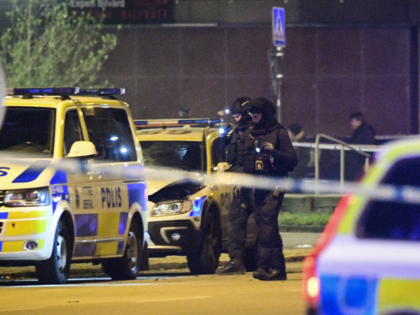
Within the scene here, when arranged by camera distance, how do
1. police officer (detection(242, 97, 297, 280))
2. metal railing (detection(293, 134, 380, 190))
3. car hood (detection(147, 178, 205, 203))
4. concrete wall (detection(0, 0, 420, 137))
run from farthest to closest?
1. concrete wall (detection(0, 0, 420, 137))
2. metal railing (detection(293, 134, 380, 190))
3. car hood (detection(147, 178, 205, 203))
4. police officer (detection(242, 97, 297, 280))

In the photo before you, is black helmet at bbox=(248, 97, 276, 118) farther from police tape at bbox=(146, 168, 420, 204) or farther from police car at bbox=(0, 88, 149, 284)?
police car at bbox=(0, 88, 149, 284)

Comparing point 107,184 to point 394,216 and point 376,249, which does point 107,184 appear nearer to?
point 394,216

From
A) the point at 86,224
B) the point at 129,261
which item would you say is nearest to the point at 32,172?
the point at 86,224

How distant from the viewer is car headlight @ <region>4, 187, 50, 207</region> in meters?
8.93

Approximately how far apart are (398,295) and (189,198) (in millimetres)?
7506

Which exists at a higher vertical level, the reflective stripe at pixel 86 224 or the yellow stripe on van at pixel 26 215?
the yellow stripe on van at pixel 26 215

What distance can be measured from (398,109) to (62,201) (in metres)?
18.0

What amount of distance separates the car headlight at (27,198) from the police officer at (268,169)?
2.10 metres

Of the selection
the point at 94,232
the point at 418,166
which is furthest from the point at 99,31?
the point at 418,166

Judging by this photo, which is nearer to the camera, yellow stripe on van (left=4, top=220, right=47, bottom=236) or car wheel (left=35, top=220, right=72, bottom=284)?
yellow stripe on van (left=4, top=220, right=47, bottom=236)

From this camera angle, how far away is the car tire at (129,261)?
1060 centimetres

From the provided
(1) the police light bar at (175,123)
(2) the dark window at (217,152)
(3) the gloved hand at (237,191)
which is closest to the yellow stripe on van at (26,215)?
(3) the gloved hand at (237,191)

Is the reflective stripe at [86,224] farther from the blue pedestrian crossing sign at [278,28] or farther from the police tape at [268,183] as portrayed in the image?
the blue pedestrian crossing sign at [278,28]

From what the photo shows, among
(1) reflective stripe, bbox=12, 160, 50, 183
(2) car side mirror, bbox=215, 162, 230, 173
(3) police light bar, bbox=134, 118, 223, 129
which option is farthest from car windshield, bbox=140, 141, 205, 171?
(1) reflective stripe, bbox=12, 160, 50, 183
